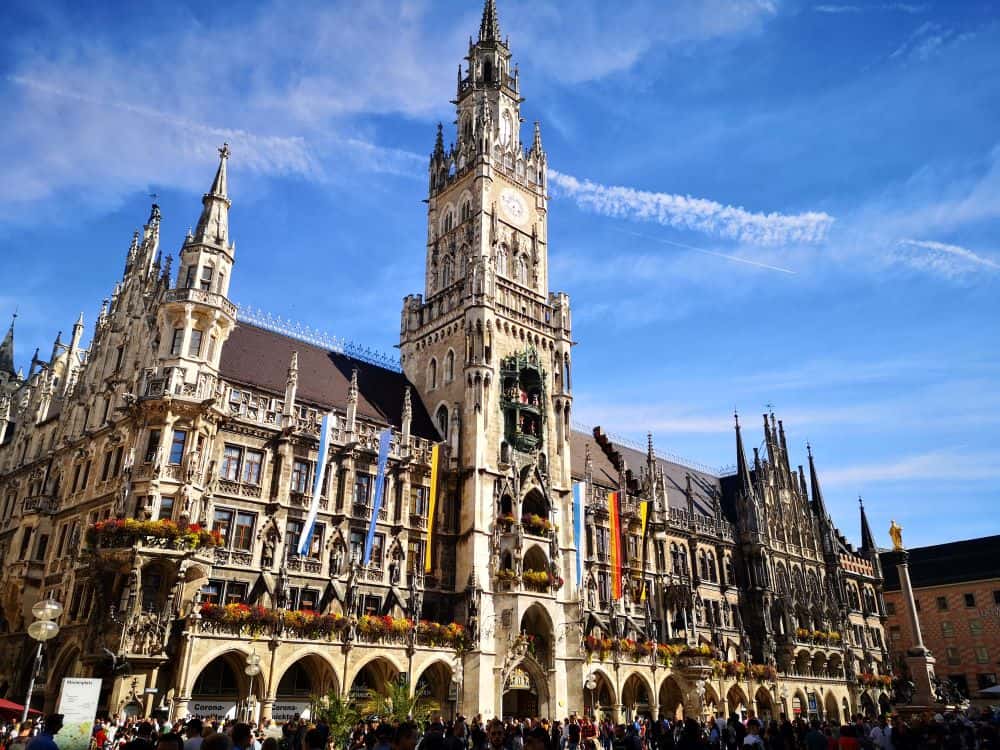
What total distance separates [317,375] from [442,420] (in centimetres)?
881

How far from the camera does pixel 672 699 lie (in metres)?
55.5

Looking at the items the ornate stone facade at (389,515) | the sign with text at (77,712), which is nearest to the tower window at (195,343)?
the ornate stone facade at (389,515)

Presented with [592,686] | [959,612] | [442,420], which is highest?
[442,420]

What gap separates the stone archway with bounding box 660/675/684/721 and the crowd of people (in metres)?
23.7

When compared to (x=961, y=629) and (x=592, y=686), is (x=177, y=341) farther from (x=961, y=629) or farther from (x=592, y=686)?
(x=961, y=629)

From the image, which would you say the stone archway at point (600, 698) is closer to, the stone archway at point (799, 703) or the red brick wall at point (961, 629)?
the stone archway at point (799, 703)

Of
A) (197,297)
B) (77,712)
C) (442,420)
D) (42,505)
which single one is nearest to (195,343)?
(197,297)

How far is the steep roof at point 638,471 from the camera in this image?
61.1 metres

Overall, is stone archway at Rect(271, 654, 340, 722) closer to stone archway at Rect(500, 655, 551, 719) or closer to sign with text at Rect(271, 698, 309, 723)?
sign with text at Rect(271, 698, 309, 723)

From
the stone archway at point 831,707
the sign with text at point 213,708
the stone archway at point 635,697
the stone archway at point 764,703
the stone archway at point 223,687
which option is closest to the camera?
the sign with text at point 213,708

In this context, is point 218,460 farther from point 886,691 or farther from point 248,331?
point 886,691

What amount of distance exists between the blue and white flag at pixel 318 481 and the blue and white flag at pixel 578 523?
18.0 m

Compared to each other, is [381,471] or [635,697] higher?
[381,471]

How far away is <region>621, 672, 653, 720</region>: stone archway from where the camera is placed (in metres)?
51.9
